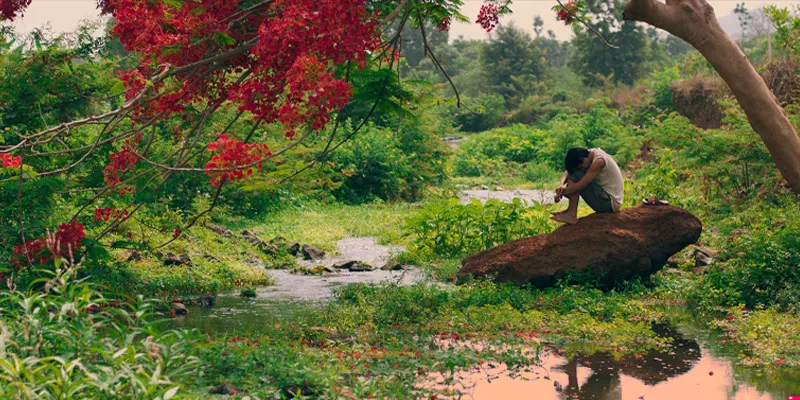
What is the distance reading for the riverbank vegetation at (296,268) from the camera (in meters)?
4.74

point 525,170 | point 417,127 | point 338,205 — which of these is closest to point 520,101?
point 525,170

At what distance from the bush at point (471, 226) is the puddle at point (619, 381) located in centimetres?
480

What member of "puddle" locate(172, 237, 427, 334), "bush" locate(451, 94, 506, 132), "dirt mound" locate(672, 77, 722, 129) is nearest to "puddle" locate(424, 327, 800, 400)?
"puddle" locate(172, 237, 427, 334)

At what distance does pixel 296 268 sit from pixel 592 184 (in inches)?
173

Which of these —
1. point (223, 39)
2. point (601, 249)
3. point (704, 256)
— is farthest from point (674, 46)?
point (223, 39)

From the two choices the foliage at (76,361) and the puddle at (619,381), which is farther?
the puddle at (619,381)

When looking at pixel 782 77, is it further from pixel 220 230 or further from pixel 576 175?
pixel 220 230

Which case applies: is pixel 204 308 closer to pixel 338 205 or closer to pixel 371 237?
pixel 371 237

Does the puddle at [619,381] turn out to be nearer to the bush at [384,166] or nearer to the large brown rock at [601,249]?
the large brown rock at [601,249]

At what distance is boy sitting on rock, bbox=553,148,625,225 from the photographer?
9312mm

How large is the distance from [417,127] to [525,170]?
6.00 metres

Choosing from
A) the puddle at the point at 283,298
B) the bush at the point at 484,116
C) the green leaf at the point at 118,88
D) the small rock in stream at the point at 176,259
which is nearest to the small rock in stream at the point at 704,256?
the puddle at the point at 283,298

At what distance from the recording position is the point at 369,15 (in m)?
7.02

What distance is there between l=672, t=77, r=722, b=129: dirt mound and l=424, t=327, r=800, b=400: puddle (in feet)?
47.9
